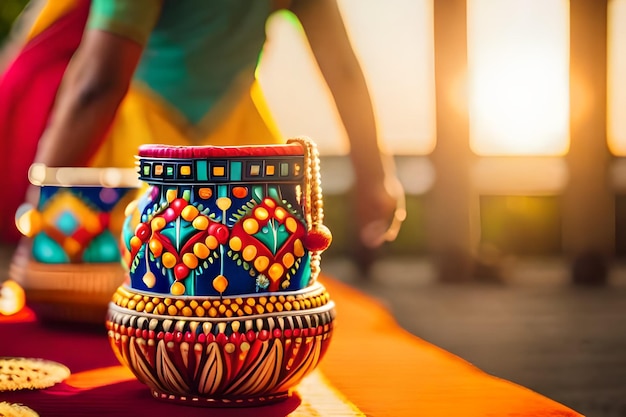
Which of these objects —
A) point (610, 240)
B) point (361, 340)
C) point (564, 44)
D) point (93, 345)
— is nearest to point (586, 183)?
point (610, 240)

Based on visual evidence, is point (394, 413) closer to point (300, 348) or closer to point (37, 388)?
point (300, 348)

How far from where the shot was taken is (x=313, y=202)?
0.92m

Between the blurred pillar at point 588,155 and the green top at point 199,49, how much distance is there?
1654 millimetres

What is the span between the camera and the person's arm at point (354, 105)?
54.7 inches

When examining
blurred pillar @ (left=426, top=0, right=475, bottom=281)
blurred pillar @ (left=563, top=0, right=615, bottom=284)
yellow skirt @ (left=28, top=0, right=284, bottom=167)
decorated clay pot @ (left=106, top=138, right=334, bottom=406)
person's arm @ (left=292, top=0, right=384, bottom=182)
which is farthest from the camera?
blurred pillar @ (left=426, top=0, right=475, bottom=281)

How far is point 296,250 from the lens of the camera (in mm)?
876

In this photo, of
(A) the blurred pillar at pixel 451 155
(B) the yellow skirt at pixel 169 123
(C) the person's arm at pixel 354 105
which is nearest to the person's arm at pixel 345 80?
(C) the person's arm at pixel 354 105

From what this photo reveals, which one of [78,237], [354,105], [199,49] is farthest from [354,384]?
[199,49]

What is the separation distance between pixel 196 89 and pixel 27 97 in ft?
0.98

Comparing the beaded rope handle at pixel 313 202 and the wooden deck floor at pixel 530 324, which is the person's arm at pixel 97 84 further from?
the wooden deck floor at pixel 530 324

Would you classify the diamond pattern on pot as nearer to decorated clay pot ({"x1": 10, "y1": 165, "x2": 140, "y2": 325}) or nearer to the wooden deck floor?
decorated clay pot ({"x1": 10, "y1": 165, "x2": 140, "y2": 325})

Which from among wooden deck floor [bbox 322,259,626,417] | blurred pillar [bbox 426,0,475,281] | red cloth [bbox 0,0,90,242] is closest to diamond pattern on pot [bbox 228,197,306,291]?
wooden deck floor [bbox 322,259,626,417]

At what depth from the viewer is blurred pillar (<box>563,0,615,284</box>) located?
2807 millimetres

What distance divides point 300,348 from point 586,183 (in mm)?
2326
